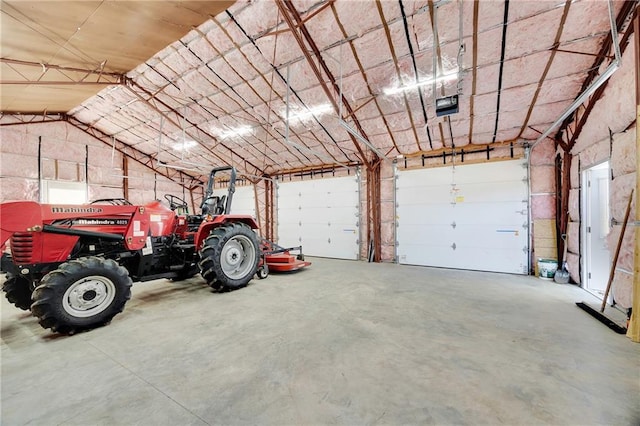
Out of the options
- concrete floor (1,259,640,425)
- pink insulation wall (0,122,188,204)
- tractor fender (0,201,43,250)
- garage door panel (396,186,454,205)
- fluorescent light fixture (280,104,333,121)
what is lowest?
concrete floor (1,259,640,425)

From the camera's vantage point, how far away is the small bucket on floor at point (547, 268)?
225 inches

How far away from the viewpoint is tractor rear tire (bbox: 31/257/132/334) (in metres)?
2.65

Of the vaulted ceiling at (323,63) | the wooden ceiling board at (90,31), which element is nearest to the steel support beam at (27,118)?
the vaulted ceiling at (323,63)

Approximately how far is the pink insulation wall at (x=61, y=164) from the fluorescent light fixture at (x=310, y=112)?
826 centimetres

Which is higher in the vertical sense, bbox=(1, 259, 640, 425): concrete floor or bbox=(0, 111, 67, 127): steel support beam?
bbox=(0, 111, 67, 127): steel support beam

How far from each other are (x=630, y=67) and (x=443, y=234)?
4697 millimetres

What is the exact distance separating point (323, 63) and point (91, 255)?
5.22 metres

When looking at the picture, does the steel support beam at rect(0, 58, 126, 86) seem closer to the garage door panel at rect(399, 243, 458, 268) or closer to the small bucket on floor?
the garage door panel at rect(399, 243, 458, 268)

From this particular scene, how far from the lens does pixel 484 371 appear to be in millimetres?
2172

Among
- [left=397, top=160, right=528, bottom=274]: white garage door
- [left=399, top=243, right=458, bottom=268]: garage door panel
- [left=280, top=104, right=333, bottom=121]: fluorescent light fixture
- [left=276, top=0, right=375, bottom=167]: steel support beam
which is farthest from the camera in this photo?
[left=399, top=243, right=458, bottom=268]: garage door panel

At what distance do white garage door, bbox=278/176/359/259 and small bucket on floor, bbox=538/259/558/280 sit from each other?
4.87m

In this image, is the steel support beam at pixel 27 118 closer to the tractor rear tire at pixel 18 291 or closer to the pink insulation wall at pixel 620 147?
the tractor rear tire at pixel 18 291

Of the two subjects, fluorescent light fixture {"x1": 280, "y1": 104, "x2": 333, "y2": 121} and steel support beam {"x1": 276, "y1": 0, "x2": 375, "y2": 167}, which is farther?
fluorescent light fixture {"x1": 280, "y1": 104, "x2": 333, "y2": 121}

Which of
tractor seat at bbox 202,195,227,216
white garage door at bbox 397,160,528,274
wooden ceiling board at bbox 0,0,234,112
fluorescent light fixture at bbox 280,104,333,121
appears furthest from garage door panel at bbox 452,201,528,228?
wooden ceiling board at bbox 0,0,234,112
